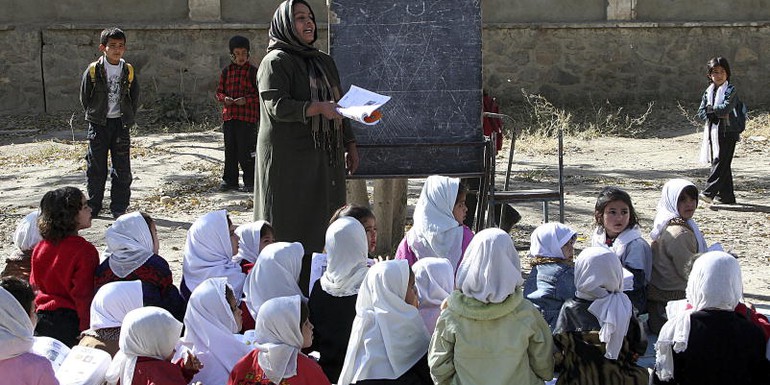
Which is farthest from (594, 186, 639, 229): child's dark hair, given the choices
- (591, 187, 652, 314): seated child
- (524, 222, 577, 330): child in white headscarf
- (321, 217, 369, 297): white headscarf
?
(321, 217, 369, 297): white headscarf

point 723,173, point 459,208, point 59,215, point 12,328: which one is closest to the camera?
point 12,328

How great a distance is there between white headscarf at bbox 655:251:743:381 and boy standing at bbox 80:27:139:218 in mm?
6034

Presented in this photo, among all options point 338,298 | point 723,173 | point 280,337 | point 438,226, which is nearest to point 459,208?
point 438,226

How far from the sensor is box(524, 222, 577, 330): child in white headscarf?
507 centimetres

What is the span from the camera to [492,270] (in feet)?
13.1

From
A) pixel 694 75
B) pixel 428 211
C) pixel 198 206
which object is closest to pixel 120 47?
pixel 198 206

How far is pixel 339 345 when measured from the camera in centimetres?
467

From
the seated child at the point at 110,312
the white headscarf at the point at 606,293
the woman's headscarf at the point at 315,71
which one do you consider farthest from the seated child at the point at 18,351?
the woman's headscarf at the point at 315,71

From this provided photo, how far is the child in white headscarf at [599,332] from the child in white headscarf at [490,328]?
205 mm

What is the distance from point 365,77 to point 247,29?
947 cm

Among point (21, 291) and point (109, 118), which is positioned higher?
point (109, 118)

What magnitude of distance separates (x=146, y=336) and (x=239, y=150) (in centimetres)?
700

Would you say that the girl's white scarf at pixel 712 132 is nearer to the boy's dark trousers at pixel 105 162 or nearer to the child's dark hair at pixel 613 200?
the child's dark hair at pixel 613 200

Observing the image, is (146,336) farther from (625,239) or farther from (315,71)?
(625,239)
